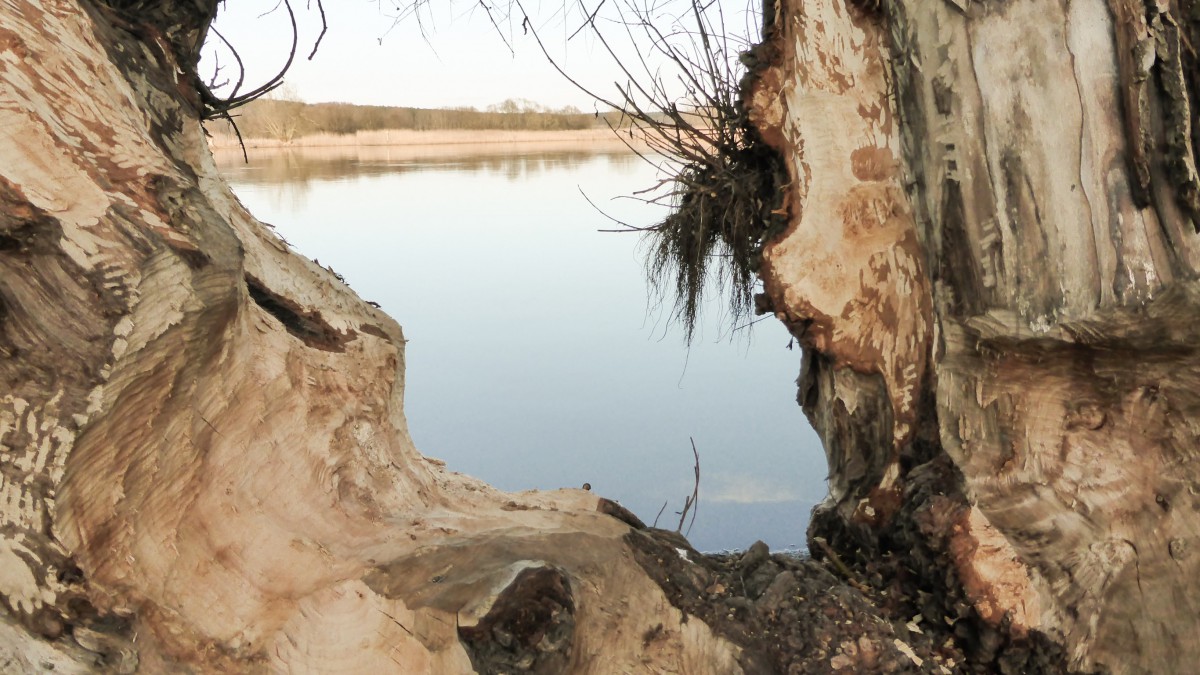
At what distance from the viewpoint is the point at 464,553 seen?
3.75ft

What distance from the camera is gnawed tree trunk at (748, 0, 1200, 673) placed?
1.04 meters

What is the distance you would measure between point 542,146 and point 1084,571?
1268cm

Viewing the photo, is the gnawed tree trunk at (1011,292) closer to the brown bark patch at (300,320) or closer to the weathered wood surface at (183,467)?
the weathered wood surface at (183,467)

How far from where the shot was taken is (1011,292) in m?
1.10

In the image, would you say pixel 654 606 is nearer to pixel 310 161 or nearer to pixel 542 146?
pixel 310 161

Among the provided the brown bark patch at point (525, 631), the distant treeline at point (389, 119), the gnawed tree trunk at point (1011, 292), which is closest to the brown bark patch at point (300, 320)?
the brown bark patch at point (525, 631)

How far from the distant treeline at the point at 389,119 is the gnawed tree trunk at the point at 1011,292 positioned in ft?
35.5

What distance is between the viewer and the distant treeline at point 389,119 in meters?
11.6

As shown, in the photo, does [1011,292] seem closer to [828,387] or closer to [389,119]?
[828,387]

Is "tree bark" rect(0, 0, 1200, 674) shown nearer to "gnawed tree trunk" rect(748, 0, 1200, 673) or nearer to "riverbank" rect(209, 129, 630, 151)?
"gnawed tree trunk" rect(748, 0, 1200, 673)

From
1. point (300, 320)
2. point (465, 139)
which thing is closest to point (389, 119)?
point (465, 139)

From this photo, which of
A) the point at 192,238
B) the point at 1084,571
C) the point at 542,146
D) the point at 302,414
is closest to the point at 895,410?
the point at 1084,571

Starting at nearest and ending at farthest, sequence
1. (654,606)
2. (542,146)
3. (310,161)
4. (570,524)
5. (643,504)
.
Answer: (654,606) → (570,524) → (643,504) → (310,161) → (542,146)

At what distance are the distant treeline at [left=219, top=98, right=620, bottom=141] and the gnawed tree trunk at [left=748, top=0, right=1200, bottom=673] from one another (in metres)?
10.8
